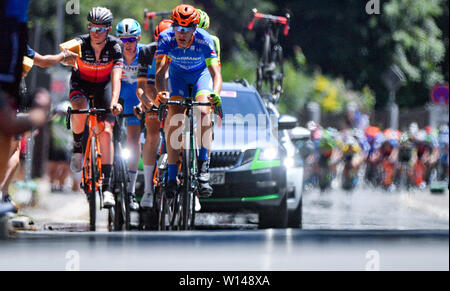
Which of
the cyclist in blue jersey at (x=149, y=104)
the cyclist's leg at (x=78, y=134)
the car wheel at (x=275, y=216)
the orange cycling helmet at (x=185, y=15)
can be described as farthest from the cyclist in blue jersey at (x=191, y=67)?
the car wheel at (x=275, y=216)

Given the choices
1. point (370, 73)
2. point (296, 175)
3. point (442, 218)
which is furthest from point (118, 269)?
point (442, 218)

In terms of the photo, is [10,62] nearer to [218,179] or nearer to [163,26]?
[163,26]

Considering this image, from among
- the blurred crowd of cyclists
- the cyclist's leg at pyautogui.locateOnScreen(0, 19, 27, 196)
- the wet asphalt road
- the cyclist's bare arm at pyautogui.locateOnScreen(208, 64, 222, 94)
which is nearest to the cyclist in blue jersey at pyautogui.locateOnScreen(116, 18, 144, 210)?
the cyclist's bare arm at pyautogui.locateOnScreen(208, 64, 222, 94)

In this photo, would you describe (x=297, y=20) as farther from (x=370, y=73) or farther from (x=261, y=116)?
(x=370, y=73)

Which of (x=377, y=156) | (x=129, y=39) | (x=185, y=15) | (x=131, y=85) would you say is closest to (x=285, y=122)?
(x=131, y=85)

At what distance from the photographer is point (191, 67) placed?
19.9 ft

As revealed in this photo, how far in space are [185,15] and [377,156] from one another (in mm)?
20598

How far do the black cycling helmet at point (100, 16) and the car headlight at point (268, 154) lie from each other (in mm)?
1975

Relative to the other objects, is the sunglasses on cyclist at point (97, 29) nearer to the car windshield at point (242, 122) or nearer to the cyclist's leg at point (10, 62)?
the car windshield at point (242, 122)

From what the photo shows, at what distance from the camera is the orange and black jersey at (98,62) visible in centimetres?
625

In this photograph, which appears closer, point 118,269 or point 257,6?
point 118,269

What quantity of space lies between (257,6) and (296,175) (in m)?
2.15

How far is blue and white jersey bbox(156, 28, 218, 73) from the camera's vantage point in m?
5.90
